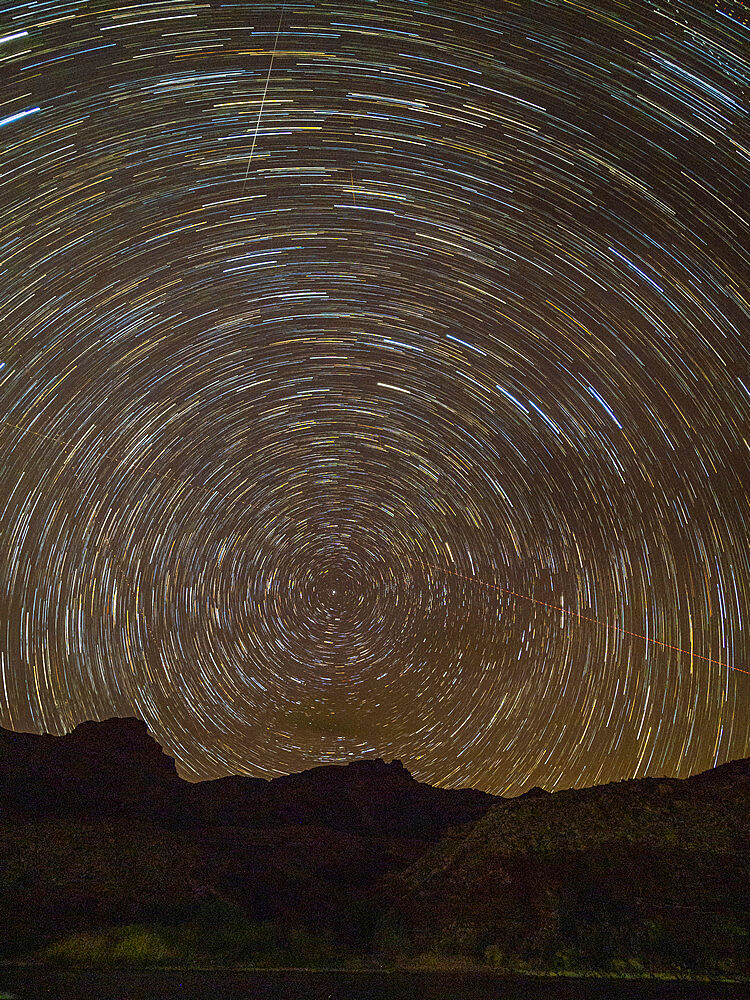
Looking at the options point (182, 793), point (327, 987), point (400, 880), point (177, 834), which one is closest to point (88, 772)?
point (182, 793)

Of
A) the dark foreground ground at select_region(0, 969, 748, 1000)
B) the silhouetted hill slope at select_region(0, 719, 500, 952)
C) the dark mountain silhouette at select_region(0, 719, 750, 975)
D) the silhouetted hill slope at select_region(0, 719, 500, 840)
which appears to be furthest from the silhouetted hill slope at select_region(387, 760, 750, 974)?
the silhouetted hill slope at select_region(0, 719, 500, 840)

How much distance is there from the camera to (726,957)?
27.7 ft

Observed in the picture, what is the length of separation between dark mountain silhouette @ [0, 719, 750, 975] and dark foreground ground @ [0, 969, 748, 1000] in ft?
2.41

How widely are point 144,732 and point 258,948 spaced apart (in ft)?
59.7

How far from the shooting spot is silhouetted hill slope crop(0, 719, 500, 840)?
1814cm

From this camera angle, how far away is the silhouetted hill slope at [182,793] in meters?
Result: 18.1

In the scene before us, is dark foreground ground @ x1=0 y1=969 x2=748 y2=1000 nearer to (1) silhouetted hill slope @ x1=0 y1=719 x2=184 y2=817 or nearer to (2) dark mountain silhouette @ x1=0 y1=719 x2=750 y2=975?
(2) dark mountain silhouette @ x1=0 y1=719 x2=750 y2=975

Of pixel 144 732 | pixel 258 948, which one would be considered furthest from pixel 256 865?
pixel 144 732

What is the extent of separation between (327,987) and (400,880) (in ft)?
19.1

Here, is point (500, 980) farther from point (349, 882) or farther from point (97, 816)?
point (97, 816)

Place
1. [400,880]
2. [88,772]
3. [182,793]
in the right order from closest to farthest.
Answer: [400,880], [88,772], [182,793]

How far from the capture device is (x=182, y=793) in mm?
20578

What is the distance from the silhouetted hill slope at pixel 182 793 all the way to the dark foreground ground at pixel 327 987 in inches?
432

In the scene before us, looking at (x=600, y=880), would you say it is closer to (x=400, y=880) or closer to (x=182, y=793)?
(x=400, y=880)
